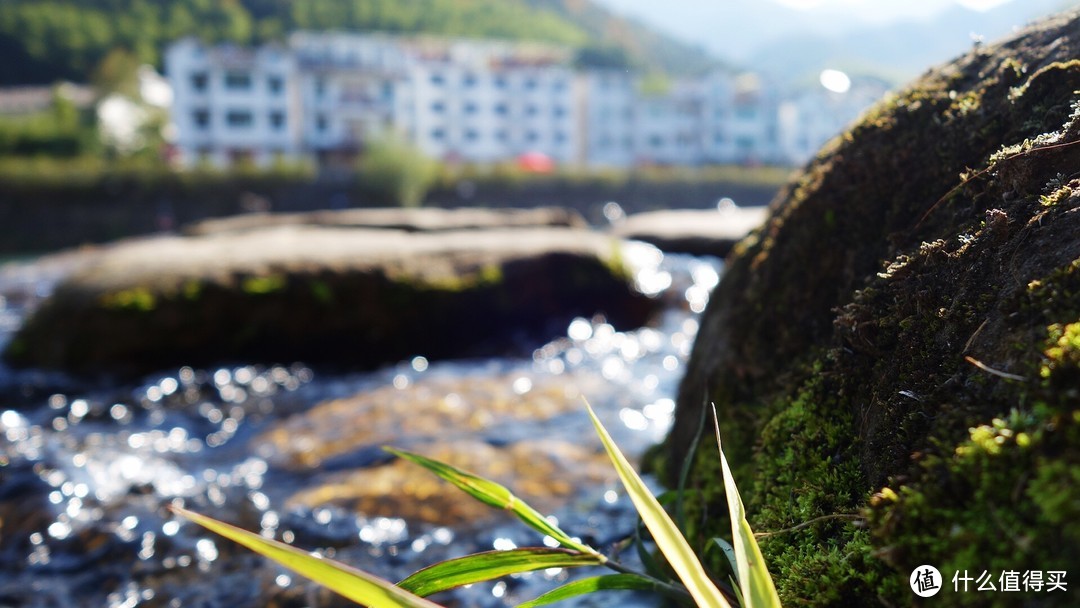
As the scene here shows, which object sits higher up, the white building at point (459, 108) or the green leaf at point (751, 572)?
the green leaf at point (751, 572)

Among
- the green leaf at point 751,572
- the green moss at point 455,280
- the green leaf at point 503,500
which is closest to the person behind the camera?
the green leaf at point 751,572

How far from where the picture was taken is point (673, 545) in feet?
3.38

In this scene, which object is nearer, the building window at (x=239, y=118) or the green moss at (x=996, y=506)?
the green moss at (x=996, y=506)

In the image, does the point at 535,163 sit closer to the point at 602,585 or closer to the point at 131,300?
the point at 131,300

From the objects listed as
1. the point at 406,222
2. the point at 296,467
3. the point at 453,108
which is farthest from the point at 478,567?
the point at 453,108

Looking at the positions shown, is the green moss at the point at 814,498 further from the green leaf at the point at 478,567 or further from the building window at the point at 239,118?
the building window at the point at 239,118

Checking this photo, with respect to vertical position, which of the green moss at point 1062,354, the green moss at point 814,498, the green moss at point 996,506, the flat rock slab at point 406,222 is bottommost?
the flat rock slab at point 406,222

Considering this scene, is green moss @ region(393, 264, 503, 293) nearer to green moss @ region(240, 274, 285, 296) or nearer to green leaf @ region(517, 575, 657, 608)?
green moss @ region(240, 274, 285, 296)

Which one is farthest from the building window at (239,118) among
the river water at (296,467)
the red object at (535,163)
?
the river water at (296,467)

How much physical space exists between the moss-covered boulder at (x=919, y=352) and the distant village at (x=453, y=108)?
50.7 metres

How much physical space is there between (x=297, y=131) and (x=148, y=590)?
189 ft

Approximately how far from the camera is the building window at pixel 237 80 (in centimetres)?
5153

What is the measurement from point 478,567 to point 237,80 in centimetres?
5704

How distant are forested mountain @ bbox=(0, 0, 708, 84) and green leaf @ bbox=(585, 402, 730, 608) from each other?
7441 centimetres
